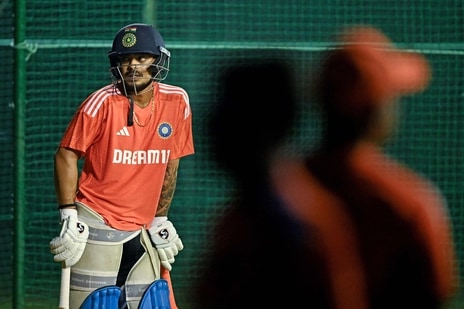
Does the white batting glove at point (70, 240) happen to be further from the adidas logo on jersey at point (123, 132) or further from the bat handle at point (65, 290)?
the adidas logo on jersey at point (123, 132)

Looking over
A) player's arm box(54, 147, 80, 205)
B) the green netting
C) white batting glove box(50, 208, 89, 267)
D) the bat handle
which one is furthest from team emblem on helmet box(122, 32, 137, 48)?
the green netting

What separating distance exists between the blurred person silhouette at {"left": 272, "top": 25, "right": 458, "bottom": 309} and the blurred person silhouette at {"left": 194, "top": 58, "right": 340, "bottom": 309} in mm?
32

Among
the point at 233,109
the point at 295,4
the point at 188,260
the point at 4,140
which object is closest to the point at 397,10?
the point at 295,4

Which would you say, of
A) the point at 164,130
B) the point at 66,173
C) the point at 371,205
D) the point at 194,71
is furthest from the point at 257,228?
the point at 194,71

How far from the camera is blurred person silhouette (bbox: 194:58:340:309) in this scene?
4.37 ft

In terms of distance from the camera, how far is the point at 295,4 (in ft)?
23.9

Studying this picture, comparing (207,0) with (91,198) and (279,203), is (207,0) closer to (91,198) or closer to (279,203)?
(91,198)

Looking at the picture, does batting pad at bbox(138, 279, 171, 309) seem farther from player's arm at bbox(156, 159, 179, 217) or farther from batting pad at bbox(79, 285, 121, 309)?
player's arm at bbox(156, 159, 179, 217)

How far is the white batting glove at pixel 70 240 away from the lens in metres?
5.02

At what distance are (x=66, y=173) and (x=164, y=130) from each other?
1.65ft

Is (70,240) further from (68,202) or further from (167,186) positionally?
(167,186)

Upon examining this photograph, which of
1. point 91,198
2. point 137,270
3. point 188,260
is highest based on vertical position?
point 91,198

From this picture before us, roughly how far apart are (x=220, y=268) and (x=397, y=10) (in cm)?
611

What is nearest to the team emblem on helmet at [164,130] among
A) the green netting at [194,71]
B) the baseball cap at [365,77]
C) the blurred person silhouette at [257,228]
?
the green netting at [194,71]
